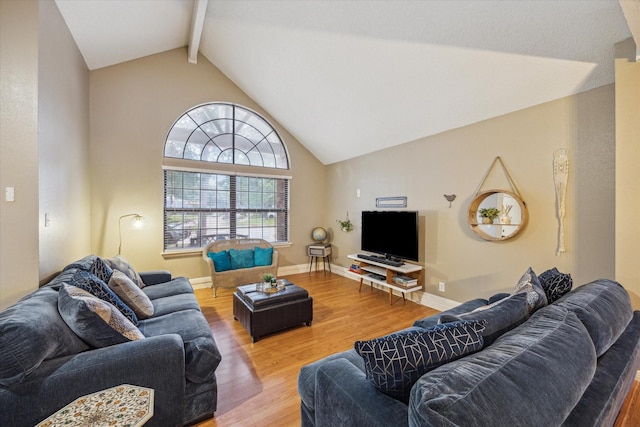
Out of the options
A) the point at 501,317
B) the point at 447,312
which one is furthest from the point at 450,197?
the point at 501,317

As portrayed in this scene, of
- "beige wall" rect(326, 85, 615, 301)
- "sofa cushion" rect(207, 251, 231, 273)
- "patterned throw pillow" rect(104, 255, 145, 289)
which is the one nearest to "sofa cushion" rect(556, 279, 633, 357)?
"beige wall" rect(326, 85, 615, 301)

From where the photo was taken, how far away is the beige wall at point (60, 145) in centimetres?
216

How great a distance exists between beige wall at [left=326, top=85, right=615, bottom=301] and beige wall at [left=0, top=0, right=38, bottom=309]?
163 inches

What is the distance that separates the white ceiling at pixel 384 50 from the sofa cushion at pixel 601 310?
6.50 ft

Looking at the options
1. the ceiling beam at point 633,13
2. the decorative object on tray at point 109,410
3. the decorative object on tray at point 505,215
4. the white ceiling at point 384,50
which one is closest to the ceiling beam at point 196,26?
the white ceiling at point 384,50

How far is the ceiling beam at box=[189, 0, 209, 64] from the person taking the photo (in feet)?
10.6

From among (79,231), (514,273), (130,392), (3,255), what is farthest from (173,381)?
(514,273)

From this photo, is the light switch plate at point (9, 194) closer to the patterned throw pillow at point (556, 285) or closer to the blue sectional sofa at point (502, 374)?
the blue sectional sofa at point (502, 374)

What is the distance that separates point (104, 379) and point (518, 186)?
3778 millimetres

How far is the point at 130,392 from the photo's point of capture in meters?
1.14

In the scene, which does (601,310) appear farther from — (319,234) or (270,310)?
(319,234)

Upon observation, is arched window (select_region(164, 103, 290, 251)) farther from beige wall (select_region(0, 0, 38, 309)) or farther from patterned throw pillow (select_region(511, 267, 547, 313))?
patterned throw pillow (select_region(511, 267, 547, 313))

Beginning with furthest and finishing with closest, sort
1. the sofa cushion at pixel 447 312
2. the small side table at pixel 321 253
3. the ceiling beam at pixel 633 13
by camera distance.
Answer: the small side table at pixel 321 253 < the sofa cushion at pixel 447 312 < the ceiling beam at pixel 633 13

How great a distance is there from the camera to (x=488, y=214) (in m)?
2.96
